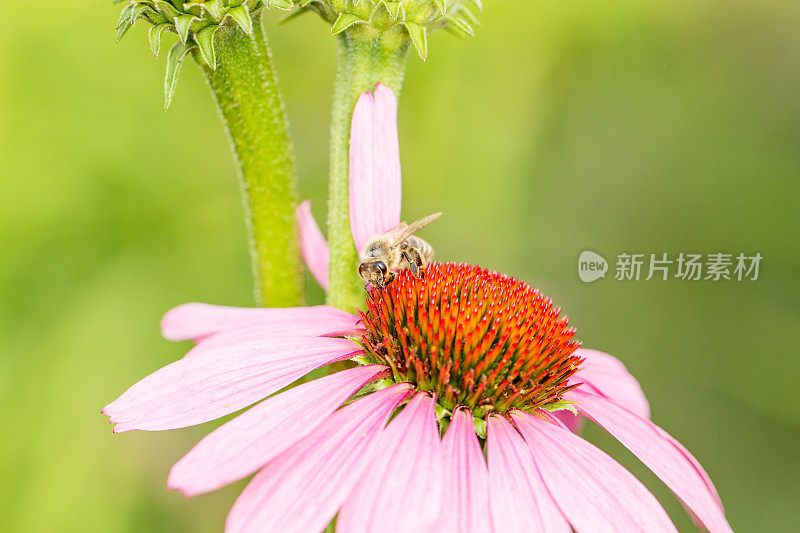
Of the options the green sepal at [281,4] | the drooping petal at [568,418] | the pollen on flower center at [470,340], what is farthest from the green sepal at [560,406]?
the green sepal at [281,4]

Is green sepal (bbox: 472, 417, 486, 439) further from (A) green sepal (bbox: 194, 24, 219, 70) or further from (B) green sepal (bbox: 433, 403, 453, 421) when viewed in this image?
(A) green sepal (bbox: 194, 24, 219, 70)

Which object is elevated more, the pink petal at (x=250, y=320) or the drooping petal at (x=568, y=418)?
the pink petal at (x=250, y=320)

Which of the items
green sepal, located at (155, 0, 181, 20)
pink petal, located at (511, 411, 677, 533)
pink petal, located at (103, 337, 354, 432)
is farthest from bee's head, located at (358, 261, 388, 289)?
green sepal, located at (155, 0, 181, 20)

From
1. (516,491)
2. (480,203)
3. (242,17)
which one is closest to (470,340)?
(516,491)

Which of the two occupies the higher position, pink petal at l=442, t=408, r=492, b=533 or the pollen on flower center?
the pollen on flower center

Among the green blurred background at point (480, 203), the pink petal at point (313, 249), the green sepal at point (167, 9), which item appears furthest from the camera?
the green blurred background at point (480, 203)

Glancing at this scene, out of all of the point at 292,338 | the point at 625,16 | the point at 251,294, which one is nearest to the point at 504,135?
the point at 625,16

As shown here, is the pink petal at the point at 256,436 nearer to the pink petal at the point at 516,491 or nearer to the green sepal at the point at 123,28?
the pink petal at the point at 516,491
